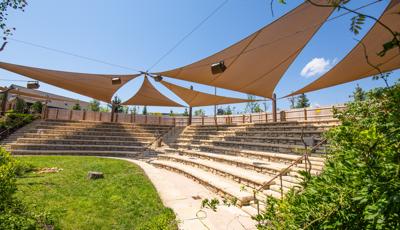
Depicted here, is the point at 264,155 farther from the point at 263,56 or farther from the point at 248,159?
the point at 263,56

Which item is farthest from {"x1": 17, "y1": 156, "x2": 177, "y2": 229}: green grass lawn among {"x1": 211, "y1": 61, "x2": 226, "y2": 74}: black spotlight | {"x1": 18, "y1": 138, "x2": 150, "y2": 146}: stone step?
{"x1": 18, "y1": 138, "x2": 150, "y2": 146}: stone step

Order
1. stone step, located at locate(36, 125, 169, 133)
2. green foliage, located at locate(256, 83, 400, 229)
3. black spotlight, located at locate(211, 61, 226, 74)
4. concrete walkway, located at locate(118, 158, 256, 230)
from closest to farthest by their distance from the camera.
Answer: green foliage, located at locate(256, 83, 400, 229) < concrete walkway, located at locate(118, 158, 256, 230) < black spotlight, located at locate(211, 61, 226, 74) < stone step, located at locate(36, 125, 169, 133)

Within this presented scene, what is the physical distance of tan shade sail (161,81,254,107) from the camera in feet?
47.3

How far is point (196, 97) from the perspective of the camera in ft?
51.1

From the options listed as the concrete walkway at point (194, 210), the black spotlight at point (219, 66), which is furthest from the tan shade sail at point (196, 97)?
the concrete walkway at point (194, 210)

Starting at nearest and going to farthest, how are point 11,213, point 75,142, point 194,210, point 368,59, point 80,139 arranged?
point 11,213 → point 194,210 → point 368,59 → point 75,142 → point 80,139

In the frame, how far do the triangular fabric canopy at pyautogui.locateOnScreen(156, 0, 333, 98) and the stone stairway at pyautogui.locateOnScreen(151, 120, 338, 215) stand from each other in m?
2.47

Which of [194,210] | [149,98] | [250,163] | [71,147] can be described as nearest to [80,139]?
[71,147]

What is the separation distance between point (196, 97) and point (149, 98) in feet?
13.0

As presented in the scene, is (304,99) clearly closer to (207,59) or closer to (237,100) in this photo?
(237,100)

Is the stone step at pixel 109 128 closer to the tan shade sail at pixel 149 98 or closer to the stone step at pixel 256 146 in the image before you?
the tan shade sail at pixel 149 98

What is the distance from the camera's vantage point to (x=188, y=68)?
29.8 ft

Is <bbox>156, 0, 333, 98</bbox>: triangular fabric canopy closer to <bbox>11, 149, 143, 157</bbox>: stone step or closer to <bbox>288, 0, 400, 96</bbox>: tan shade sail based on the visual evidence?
<bbox>288, 0, 400, 96</bbox>: tan shade sail

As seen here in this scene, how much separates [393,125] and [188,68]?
328 inches
